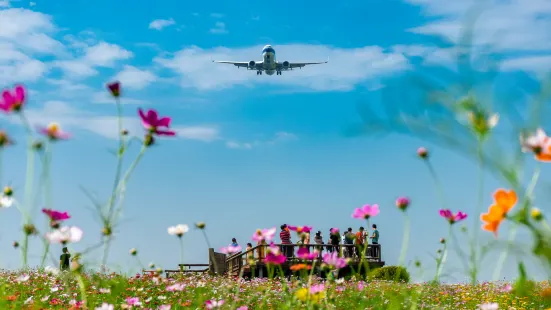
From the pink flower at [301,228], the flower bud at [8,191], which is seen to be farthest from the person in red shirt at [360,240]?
the flower bud at [8,191]

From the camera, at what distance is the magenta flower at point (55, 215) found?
2.77 meters

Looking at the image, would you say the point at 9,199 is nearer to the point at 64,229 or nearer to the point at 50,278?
the point at 64,229

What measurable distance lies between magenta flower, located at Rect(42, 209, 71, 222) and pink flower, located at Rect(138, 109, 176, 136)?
2.04 ft

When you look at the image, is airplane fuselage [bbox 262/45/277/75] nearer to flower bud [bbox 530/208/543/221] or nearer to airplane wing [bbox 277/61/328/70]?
airplane wing [bbox 277/61/328/70]

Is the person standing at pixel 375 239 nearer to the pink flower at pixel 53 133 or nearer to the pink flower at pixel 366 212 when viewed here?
the pink flower at pixel 366 212

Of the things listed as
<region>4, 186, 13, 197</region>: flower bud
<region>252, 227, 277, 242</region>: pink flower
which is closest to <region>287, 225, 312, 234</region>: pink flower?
<region>252, 227, 277, 242</region>: pink flower

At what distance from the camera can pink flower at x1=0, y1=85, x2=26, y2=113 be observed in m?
2.42

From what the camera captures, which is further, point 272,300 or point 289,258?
point 289,258

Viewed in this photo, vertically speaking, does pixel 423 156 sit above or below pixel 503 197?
above

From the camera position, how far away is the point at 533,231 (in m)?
1.60

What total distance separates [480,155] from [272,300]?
233 inches

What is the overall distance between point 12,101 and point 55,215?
0.60 metres

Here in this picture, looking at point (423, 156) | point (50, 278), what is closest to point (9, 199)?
point (423, 156)

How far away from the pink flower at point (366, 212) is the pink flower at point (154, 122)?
124 cm
